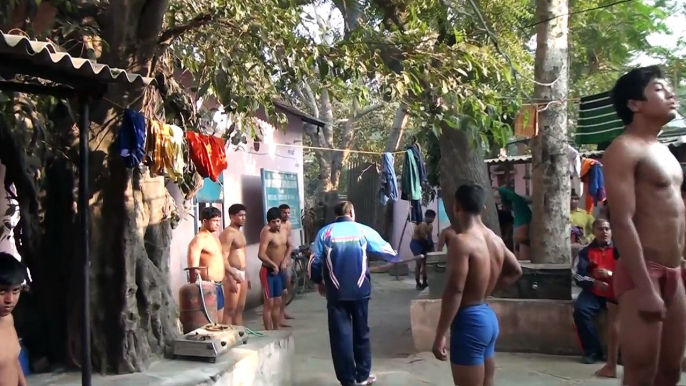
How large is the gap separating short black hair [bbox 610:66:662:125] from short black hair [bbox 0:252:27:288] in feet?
10.6

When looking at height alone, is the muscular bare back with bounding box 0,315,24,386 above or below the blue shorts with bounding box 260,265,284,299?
above

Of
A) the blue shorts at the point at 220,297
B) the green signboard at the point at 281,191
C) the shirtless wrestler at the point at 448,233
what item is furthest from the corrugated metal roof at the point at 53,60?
the green signboard at the point at 281,191

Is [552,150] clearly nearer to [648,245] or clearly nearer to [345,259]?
[345,259]

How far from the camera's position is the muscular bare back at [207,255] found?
7625mm

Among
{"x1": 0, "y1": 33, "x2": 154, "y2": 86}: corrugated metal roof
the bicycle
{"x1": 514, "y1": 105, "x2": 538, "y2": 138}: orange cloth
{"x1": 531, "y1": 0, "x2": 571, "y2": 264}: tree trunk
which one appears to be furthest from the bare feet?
the bicycle

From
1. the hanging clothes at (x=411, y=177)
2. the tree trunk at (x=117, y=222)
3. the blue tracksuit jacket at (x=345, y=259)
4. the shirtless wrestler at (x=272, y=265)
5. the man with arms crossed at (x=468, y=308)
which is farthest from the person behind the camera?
the hanging clothes at (x=411, y=177)

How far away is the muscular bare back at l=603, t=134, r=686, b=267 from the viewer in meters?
3.15

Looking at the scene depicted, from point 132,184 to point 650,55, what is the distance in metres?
15.5

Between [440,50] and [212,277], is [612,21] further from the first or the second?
[212,277]

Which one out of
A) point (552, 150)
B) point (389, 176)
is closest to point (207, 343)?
point (552, 150)

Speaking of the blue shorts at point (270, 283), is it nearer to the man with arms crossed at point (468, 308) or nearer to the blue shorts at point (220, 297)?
the blue shorts at point (220, 297)

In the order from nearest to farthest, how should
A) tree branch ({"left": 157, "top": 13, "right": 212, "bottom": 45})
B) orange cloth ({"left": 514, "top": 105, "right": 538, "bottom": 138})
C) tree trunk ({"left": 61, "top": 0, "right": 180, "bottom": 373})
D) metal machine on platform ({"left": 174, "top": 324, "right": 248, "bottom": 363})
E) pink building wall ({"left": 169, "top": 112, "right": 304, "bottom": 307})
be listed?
tree trunk ({"left": 61, "top": 0, "right": 180, "bottom": 373}) < tree branch ({"left": 157, "top": 13, "right": 212, "bottom": 45}) < metal machine on platform ({"left": 174, "top": 324, "right": 248, "bottom": 363}) < orange cloth ({"left": 514, "top": 105, "right": 538, "bottom": 138}) < pink building wall ({"left": 169, "top": 112, "right": 304, "bottom": 307})

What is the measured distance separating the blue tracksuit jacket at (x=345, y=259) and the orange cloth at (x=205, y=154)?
128cm

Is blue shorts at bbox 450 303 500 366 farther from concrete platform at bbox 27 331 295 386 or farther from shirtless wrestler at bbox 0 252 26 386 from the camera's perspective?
shirtless wrestler at bbox 0 252 26 386
